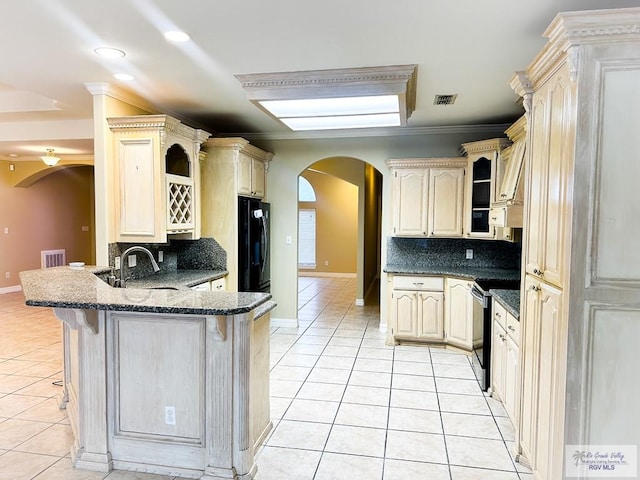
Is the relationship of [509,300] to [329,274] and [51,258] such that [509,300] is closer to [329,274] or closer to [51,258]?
[329,274]

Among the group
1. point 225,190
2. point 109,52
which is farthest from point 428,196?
point 109,52

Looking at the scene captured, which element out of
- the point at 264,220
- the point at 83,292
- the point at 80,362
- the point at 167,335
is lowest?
the point at 80,362

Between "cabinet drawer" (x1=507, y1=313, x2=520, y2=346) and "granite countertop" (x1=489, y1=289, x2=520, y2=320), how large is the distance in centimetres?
5

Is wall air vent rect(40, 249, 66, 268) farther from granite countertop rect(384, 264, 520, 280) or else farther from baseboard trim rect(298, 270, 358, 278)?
granite countertop rect(384, 264, 520, 280)

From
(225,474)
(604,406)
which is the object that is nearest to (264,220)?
(225,474)

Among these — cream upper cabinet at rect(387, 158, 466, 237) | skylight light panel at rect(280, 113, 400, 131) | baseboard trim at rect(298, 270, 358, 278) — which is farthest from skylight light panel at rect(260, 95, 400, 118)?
baseboard trim at rect(298, 270, 358, 278)

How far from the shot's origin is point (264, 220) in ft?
17.3

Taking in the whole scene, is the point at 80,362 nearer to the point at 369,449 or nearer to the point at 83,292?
the point at 83,292

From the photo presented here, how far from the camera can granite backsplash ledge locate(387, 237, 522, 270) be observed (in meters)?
5.05

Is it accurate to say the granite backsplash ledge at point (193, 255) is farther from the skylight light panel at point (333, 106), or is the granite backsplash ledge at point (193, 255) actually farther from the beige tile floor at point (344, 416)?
the skylight light panel at point (333, 106)

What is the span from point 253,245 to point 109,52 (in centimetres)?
262

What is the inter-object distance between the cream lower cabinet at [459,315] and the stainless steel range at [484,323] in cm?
5

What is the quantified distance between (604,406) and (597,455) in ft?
0.74

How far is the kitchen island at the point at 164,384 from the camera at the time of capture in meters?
2.22
